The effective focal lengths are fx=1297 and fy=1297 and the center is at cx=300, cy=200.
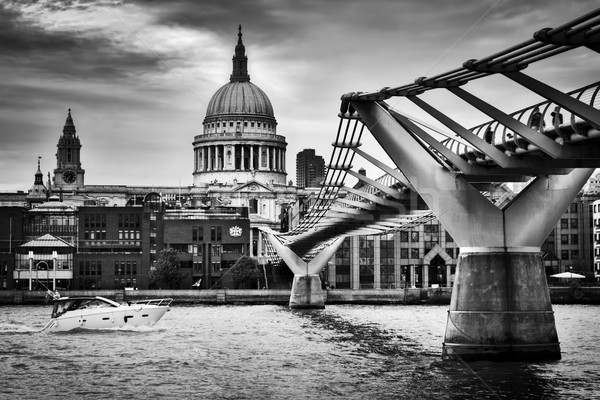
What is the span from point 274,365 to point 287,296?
69367 mm

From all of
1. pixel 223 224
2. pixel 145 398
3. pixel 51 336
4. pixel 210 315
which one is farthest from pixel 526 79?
pixel 223 224

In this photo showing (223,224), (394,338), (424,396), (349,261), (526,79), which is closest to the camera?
(526,79)

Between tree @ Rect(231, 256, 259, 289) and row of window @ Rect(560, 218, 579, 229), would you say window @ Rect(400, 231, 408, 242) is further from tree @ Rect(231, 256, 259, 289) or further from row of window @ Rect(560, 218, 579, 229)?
row of window @ Rect(560, 218, 579, 229)

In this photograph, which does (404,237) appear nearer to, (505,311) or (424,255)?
(424,255)

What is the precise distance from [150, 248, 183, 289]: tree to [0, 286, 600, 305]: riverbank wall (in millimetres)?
11806

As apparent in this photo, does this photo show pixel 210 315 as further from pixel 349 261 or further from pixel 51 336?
pixel 349 261

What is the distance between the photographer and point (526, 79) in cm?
3312

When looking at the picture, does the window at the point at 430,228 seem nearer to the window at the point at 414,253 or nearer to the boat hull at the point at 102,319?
the window at the point at 414,253

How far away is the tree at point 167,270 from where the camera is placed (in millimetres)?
129500

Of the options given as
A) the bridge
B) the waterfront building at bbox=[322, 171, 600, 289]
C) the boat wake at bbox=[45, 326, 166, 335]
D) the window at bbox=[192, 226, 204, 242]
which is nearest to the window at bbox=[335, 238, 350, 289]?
the waterfront building at bbox=[322, 171, 600, 289]

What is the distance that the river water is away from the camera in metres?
37.0

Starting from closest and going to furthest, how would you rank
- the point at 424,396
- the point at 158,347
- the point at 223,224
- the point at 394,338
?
the point at 424,396 → the point at 158,347 → the point at 394,338 → the point at 223,224

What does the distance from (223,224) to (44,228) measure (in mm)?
19277

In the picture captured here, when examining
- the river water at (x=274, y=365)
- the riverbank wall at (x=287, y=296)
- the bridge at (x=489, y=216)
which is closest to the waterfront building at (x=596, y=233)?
the riverbank wall at (x=287, y=296)
